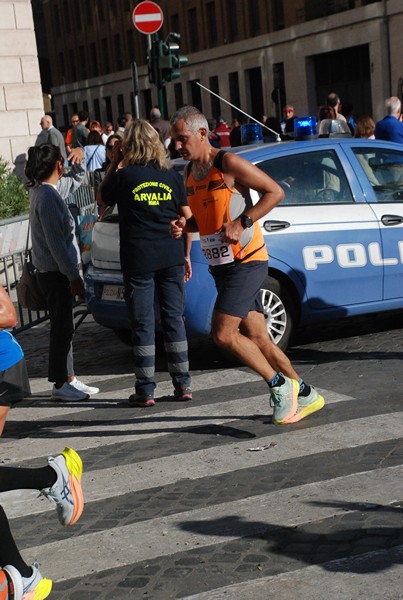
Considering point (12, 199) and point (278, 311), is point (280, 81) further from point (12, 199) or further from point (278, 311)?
point (278, 311)

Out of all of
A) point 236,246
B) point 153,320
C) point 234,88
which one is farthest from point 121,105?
point 236,246

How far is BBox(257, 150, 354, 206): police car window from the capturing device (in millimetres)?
8742

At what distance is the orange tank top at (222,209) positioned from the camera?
6.68m

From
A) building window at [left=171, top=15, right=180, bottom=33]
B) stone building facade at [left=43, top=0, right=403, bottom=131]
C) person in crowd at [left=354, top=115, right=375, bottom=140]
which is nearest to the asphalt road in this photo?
person in crowd at [left=354, top=115, right=375, bottom=140]

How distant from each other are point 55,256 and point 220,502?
285 cm

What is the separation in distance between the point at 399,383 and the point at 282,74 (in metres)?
44.8

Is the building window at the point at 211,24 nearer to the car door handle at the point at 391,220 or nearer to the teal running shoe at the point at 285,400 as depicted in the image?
the car door handle at the point at 391,220

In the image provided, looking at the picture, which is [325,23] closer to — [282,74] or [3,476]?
[282,74]

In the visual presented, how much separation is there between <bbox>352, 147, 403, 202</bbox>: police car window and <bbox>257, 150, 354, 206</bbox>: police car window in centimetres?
27

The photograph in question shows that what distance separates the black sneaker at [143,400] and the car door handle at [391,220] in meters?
2.49

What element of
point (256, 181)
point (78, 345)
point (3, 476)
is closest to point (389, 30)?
point (78, 345)

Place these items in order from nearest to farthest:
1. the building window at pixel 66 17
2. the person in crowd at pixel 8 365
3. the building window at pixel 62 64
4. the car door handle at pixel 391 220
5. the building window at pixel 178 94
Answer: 1. the person in crowd at pixel 8 365
2. the car door handle at pixel 391 220
3. the building window at pixel 178 94
4. the building window at pixel 66 17
5. the building window at pixel 62 64

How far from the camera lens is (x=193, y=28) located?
60.3 meters

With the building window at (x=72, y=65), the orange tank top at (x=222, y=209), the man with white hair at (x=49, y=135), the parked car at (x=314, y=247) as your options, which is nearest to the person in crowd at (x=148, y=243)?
the parked car at (x=314, y=247)
